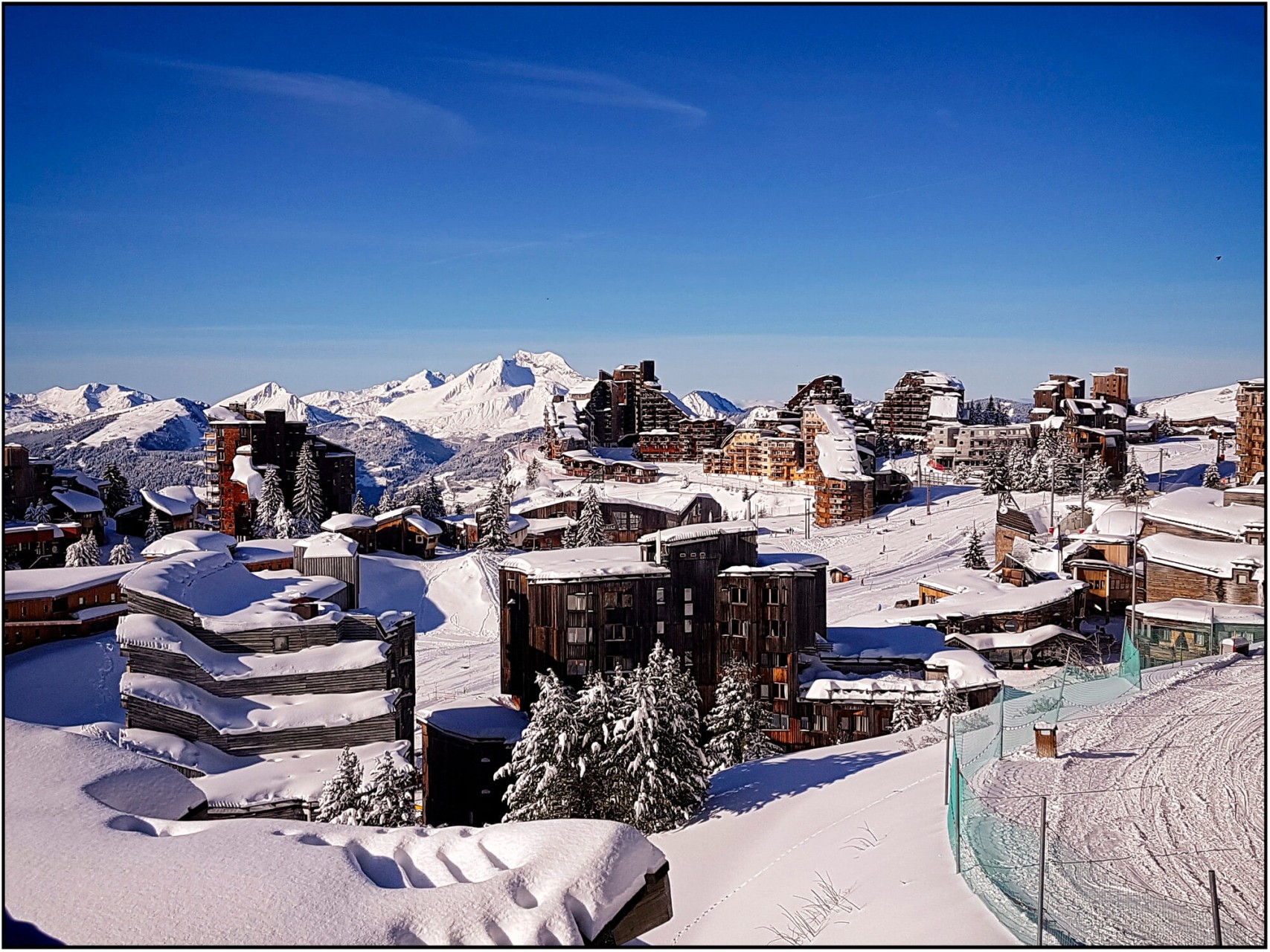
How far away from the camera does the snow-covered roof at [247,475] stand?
67.2m

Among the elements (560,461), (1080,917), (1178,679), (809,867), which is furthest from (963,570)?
(560,461)

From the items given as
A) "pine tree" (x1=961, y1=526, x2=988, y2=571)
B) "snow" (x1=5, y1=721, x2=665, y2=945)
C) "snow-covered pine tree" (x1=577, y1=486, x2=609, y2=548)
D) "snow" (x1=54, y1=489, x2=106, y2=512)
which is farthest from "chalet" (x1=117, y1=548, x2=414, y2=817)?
"snow" (x1=54, y1=489, x2=106, y2=512)

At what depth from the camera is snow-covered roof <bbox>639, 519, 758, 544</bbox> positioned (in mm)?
32375

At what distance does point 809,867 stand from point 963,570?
37787 millimetres

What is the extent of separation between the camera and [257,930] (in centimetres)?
586

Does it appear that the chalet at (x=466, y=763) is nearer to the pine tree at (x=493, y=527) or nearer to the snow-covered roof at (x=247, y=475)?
the pine tree at (x=493, y=527)

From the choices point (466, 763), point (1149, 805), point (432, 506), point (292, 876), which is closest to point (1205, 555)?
point (1149, 805)

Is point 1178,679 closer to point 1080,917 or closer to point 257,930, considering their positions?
point 1080,917

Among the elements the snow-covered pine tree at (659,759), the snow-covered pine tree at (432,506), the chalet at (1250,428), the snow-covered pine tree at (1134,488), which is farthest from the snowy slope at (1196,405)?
the snow-covered pine tree at (659,759)

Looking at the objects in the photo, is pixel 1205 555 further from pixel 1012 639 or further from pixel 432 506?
pixel 432 506

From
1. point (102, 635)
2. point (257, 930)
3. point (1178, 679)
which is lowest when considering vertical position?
point (102, 635)

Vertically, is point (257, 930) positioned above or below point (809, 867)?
above

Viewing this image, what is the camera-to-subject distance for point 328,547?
44.7 m

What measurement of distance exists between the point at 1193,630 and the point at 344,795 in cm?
A: 2357
